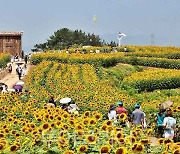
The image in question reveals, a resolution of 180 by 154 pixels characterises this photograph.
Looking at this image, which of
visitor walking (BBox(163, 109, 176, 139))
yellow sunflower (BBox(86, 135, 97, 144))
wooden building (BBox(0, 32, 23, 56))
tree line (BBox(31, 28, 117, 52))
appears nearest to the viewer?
yellow sunflower (BBox(86, 135, 97, 144))

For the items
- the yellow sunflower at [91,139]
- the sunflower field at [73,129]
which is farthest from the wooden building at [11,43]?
the yellow sunflower at [91,139]

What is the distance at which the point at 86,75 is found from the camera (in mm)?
32344

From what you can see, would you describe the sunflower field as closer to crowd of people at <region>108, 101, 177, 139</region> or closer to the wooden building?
crowd of people at <region>108, 101, 177, 139</region>

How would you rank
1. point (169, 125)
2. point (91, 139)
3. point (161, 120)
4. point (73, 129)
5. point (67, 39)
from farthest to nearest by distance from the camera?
1. point (67, 39)
2. point (161, 120)
3. point (169, 125)
4. point (73, 129)
5. point (91, 139)

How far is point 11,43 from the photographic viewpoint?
5131 cm

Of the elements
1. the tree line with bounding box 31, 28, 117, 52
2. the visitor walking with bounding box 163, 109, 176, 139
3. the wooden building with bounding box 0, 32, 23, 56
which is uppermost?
the tree line with bounding box 31, 28, 117, 52

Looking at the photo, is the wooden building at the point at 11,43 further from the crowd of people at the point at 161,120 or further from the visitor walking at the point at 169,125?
the visitor walking at the point at 169,125

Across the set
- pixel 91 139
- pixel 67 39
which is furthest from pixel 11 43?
pixel 91 139

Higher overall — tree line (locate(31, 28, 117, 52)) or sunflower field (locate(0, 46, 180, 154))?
tree line (locate(31, 28, 117, 52))

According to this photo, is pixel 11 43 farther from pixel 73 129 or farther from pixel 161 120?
pixel 73 129

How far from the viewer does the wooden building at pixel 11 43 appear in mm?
51000

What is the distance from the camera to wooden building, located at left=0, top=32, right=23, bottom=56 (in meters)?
51.0

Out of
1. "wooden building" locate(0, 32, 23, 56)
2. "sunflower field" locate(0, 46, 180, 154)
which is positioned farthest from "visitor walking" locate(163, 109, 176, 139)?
"wooden building" locate(0, 32, 23, 56)

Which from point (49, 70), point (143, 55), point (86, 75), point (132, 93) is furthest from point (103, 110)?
point (143, 55)
